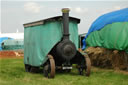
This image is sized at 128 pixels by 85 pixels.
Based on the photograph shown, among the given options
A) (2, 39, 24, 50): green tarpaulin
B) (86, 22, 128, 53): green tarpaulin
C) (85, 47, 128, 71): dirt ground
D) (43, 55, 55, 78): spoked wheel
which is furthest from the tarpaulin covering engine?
(2, 39, 24, 50): green tarpaulin

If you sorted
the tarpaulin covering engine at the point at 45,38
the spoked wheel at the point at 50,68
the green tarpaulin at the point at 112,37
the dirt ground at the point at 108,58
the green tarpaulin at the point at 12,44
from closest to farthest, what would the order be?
the spoked wheel at the point at 50,68 → the tarpaulin covering engine at the point at 45,38 → the green tarpaulin at the point at 112,37 → the dirt ground at the point at 108,58 → the green tarpaulin at the point at 12,44

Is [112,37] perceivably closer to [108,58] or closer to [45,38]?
[108,58]

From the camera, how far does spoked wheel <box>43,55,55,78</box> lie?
1298cm

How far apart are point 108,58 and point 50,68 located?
15.8 feet

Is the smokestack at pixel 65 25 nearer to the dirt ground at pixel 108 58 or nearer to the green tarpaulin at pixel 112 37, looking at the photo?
the green tarpaulin at pixel 112 37

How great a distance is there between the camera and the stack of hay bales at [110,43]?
1548cm

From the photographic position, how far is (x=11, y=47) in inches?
1934

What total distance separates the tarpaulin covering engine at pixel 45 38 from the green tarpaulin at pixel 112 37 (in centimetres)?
255

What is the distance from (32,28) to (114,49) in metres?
5.13

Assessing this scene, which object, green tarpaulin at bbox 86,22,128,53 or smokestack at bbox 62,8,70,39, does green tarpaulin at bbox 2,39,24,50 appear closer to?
green tarpaulin at bbox 86,22,128,53

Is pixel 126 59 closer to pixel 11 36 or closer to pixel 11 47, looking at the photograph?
pixel 11 47

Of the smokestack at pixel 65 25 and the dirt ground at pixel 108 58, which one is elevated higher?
the smokestack at pixel 65 25

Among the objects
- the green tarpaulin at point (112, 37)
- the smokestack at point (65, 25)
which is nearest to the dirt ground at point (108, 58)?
the green tarpaulin at point (112, 37)

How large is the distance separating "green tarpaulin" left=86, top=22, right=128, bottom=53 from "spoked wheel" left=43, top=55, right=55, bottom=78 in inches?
173
